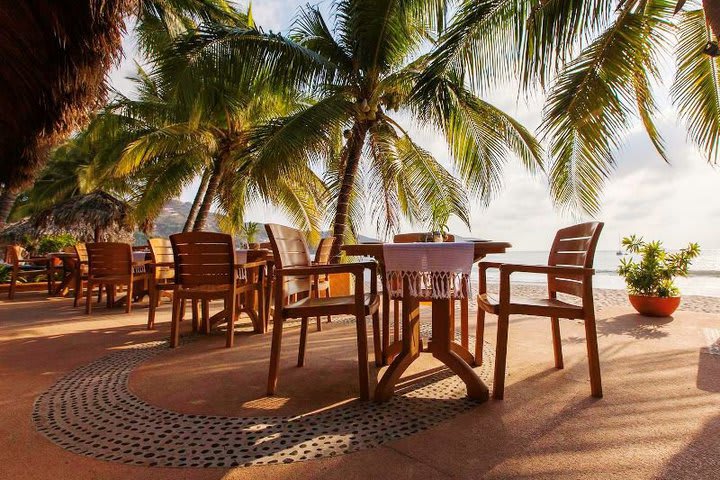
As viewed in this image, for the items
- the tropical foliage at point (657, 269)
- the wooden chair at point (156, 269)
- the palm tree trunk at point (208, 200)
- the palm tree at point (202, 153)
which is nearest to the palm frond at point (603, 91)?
the tropical foliage at point (657, 269)

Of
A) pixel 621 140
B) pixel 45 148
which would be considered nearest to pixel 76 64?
pixel 45 148

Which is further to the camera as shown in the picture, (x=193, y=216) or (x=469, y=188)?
(x=193, y=216)

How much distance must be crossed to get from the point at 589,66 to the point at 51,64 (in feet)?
14.9

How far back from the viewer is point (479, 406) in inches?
73.3

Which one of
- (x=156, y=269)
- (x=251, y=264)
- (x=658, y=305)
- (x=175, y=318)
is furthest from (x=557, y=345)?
(x=156, y=269)

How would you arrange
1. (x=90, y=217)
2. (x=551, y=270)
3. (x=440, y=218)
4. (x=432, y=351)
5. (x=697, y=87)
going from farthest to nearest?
(x=90, y=217) → (x=440, y=218) → (x=697, y=87) → (x=432, y=351) → (x=551, y=270)

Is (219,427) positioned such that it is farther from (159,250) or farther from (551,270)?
(159,250)

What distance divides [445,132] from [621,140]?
213 cm

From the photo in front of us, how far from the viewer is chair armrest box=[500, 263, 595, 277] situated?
1932 mm

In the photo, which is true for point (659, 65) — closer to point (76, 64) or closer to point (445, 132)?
point (445, 132)

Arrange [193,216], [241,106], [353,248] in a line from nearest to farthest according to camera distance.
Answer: [353,248]
[241,106]
[193,216]

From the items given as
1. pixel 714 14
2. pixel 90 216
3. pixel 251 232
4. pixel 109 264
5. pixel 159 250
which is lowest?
pixel 109 264

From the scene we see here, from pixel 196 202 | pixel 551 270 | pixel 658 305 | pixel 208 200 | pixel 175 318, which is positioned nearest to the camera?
pixel 551 270

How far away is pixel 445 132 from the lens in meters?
5.02
